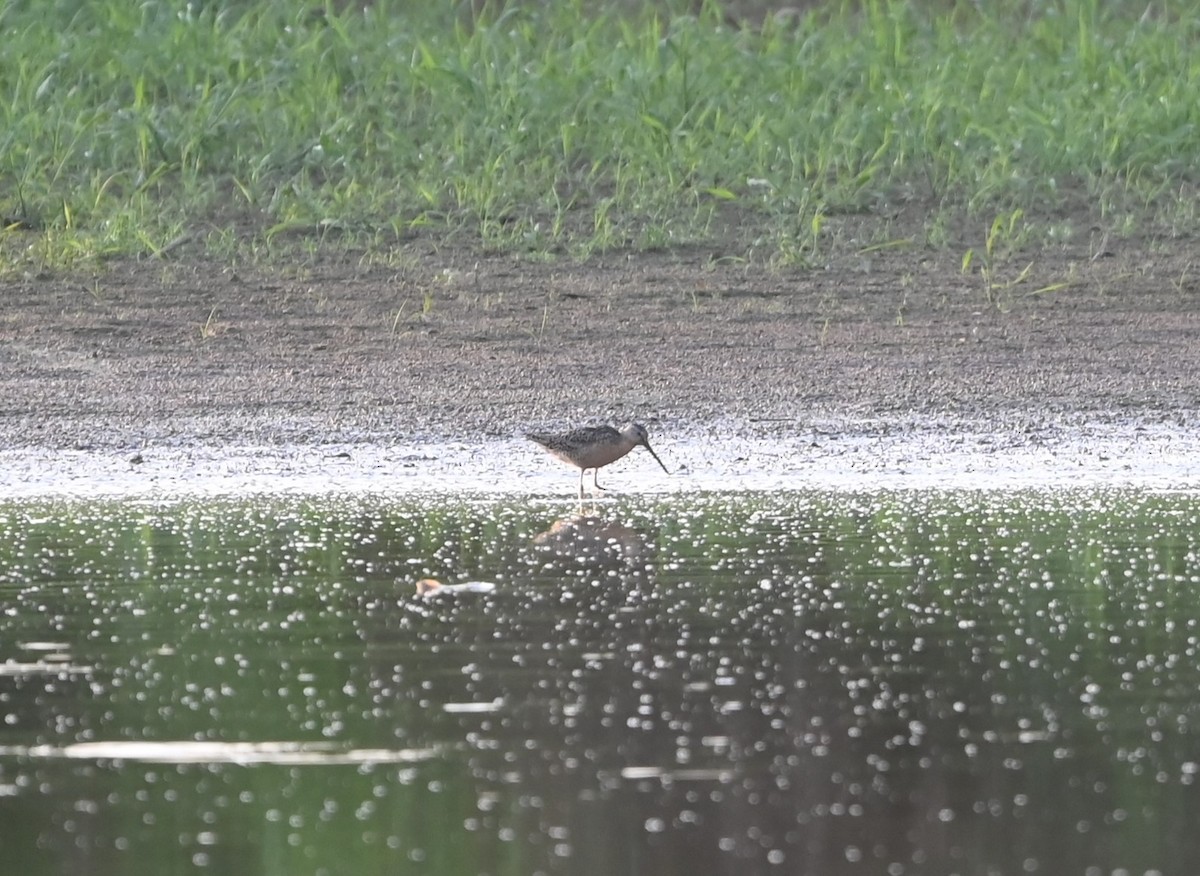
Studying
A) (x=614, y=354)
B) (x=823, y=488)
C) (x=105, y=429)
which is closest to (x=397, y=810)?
(x=823, y=488)

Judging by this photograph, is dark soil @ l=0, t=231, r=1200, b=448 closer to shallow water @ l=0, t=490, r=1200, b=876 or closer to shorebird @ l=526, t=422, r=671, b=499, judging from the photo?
shorebird @ l=526, t=422, r=671, b=499

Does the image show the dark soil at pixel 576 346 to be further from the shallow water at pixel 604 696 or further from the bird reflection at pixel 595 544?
the shallow water at pixel 604 696

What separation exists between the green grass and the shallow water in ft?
15.1

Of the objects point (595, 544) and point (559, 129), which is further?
point (559, 129)

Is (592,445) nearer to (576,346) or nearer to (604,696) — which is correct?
(576,346)

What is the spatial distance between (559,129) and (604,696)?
800 cm

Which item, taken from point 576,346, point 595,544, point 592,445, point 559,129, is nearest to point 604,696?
point 595,544

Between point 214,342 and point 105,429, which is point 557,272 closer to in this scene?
point 214,342

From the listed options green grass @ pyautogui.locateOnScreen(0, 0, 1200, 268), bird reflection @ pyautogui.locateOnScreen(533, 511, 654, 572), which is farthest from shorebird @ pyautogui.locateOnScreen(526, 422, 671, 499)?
green grass @ pyautogui.locateOnScreen(0, 0, 1200, 268)

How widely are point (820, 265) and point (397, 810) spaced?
755 centimetres

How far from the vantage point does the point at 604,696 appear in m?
4.39

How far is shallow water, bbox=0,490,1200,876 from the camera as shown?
3.43 m

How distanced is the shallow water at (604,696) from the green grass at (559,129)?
4594mm

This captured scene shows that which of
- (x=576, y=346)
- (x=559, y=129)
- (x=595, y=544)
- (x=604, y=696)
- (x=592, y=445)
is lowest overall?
(x=604, y=696)
